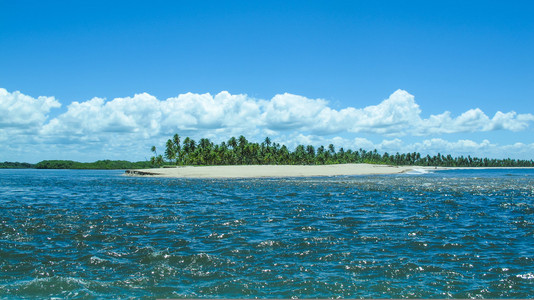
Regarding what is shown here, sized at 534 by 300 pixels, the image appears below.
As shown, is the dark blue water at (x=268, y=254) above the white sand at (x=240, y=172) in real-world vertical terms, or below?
below

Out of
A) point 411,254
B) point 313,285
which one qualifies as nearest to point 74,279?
point 313,285

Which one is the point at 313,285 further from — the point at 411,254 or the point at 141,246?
the point at 141,246

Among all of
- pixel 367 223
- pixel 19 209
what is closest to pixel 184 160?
pixel 19 209

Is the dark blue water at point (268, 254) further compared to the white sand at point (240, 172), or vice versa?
the white sand at point (240, 172)

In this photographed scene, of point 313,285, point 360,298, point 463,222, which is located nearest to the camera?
point 360,298

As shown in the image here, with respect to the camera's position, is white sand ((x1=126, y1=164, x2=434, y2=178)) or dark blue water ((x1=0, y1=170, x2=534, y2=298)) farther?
white sand ((x1=126, y1=164, x2=434, y2=178))

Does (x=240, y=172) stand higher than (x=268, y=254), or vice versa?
(x=240, y=172)

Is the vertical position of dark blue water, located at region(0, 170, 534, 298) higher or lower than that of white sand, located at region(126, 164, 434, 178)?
lower

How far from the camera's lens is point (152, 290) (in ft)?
36.0

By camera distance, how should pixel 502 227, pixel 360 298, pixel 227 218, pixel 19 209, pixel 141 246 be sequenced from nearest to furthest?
pixel 360 298 → pixel 141 246 → pixel 502 227 → pixel 227 218 → pixel 19 209

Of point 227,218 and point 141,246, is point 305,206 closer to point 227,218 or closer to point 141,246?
point 227,218

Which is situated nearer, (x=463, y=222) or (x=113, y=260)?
(x=113, y=260)

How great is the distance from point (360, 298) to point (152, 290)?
5.90m

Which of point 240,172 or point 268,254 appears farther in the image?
point 240,172
